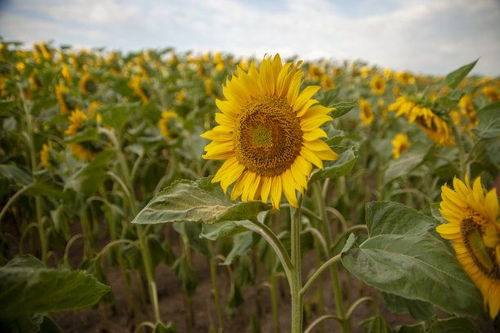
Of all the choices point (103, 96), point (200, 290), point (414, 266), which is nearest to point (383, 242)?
point (414, 266)

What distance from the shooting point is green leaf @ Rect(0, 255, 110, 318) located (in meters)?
0.68

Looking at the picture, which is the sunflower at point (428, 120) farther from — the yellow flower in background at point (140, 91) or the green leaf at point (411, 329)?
the yellow flower in background at point (140, 91)

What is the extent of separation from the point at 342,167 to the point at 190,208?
36cm

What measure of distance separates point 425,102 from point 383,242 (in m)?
0.93

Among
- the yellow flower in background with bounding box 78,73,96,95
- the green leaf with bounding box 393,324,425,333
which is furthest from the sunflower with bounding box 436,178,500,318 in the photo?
the yellow flower in background with bounding box 78,73,96,95

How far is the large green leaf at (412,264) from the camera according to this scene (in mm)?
666

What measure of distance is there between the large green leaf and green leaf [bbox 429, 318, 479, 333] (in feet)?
0.85

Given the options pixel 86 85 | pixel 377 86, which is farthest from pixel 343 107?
pixel 377 86

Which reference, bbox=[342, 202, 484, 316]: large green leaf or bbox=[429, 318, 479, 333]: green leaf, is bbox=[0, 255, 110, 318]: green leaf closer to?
bbox=[342, 202, 484, 316]: large green leaf

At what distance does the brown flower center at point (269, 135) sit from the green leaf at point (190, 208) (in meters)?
0.15

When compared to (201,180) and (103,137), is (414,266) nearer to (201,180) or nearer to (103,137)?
(201,180)

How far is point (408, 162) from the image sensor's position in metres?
1.69

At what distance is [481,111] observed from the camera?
4.95ft

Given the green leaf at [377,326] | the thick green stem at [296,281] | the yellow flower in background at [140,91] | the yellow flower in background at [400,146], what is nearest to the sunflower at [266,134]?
the thick green stem at [296,281]
